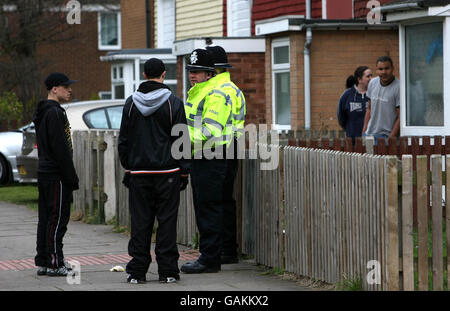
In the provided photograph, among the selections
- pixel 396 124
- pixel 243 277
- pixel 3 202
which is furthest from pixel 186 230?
pixel 3 202

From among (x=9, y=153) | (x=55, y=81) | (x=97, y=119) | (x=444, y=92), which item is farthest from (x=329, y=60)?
(x=55, y=81)

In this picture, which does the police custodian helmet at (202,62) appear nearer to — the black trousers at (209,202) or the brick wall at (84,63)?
the black trousers at (209,202)

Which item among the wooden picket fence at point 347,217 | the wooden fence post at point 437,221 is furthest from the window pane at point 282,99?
the wooden fence post at point 437,221

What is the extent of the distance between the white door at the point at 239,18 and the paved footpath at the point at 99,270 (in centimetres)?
1140

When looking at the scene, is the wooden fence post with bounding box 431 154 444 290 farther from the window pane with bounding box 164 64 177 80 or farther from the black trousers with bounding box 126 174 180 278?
the window pane with bounding box 164 64 177 80

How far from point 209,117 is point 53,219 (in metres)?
1.70

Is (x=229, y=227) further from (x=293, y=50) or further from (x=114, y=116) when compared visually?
(x=293, y=50)

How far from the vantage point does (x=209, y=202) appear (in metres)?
8.88

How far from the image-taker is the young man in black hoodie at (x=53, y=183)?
28.7ft

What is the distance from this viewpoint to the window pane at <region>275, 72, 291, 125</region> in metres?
18.0

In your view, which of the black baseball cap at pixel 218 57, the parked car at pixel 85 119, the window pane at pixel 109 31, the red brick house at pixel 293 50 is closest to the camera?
the black baseball cap at pixel 218 57

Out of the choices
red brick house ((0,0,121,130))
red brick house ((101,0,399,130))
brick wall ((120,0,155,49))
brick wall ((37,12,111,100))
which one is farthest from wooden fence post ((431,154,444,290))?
brick wall ((37,12,111,100))

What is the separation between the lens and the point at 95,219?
1277 cm
